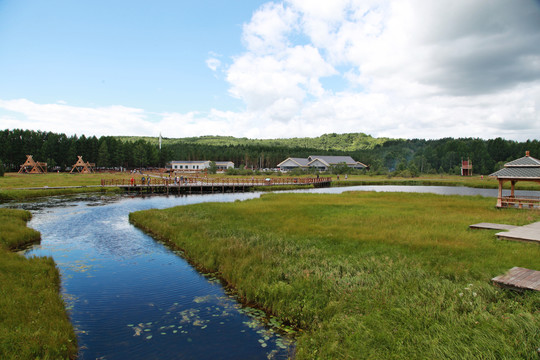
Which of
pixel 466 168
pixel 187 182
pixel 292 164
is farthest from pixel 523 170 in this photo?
pixel 292 164

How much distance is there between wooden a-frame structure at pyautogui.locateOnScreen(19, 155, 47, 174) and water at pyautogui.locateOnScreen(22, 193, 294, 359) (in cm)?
8735

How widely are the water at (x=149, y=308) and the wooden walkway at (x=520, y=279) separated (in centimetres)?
703

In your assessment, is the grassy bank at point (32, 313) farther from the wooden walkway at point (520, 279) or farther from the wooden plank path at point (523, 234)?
the wooden plank path at point (523, 234)

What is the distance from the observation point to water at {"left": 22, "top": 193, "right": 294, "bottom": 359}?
9.55 meters

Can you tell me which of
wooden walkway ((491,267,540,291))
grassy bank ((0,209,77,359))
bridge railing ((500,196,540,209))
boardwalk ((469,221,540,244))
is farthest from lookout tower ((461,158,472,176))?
grassy bank ((0,209,77,359))

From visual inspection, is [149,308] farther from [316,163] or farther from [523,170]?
[316,163]

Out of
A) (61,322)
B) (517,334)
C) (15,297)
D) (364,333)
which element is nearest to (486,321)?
(517,334)

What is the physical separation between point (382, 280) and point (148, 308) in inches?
356

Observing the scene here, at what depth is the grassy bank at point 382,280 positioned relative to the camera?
7.92 meters

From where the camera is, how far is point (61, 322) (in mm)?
9750

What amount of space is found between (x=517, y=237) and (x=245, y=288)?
45.3ft

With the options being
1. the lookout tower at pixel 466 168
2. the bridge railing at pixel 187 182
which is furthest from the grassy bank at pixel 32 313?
the lookout tower at pixel 466 168

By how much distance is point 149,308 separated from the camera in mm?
12188

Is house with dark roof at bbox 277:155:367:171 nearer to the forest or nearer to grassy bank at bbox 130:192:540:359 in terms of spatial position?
the forest
